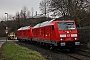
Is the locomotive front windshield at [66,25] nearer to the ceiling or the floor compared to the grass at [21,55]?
nearer to the ceiling

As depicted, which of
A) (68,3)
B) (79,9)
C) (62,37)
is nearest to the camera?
(62,37)

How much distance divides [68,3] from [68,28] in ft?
59.7

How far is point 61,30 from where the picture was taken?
22.4m

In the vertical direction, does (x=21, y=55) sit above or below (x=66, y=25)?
below

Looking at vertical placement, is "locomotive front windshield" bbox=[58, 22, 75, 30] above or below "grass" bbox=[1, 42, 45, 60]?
above

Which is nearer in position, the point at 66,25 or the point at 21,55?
the point at 21,55

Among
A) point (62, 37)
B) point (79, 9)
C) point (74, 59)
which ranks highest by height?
point (79, 9)

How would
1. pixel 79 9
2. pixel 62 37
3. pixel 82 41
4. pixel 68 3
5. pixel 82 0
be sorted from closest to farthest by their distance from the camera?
1. pixel 62 37
2. pixel 82 41
3. pixel 79 9
4. pixel 82 0
5. pixel 68 3

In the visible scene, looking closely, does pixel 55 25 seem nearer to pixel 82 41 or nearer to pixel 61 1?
pixel 82 41

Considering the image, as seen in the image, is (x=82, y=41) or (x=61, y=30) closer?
(x=61, y=30)

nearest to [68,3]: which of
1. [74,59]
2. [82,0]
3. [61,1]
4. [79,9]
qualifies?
[61,1]

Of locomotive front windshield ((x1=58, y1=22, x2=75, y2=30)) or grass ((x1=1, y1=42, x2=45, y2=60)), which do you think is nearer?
grass ((x1=1, y1=42, x2=45, y2=60))

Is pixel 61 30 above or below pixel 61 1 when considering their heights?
below

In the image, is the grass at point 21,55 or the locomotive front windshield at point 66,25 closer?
the grass at point 21,55
